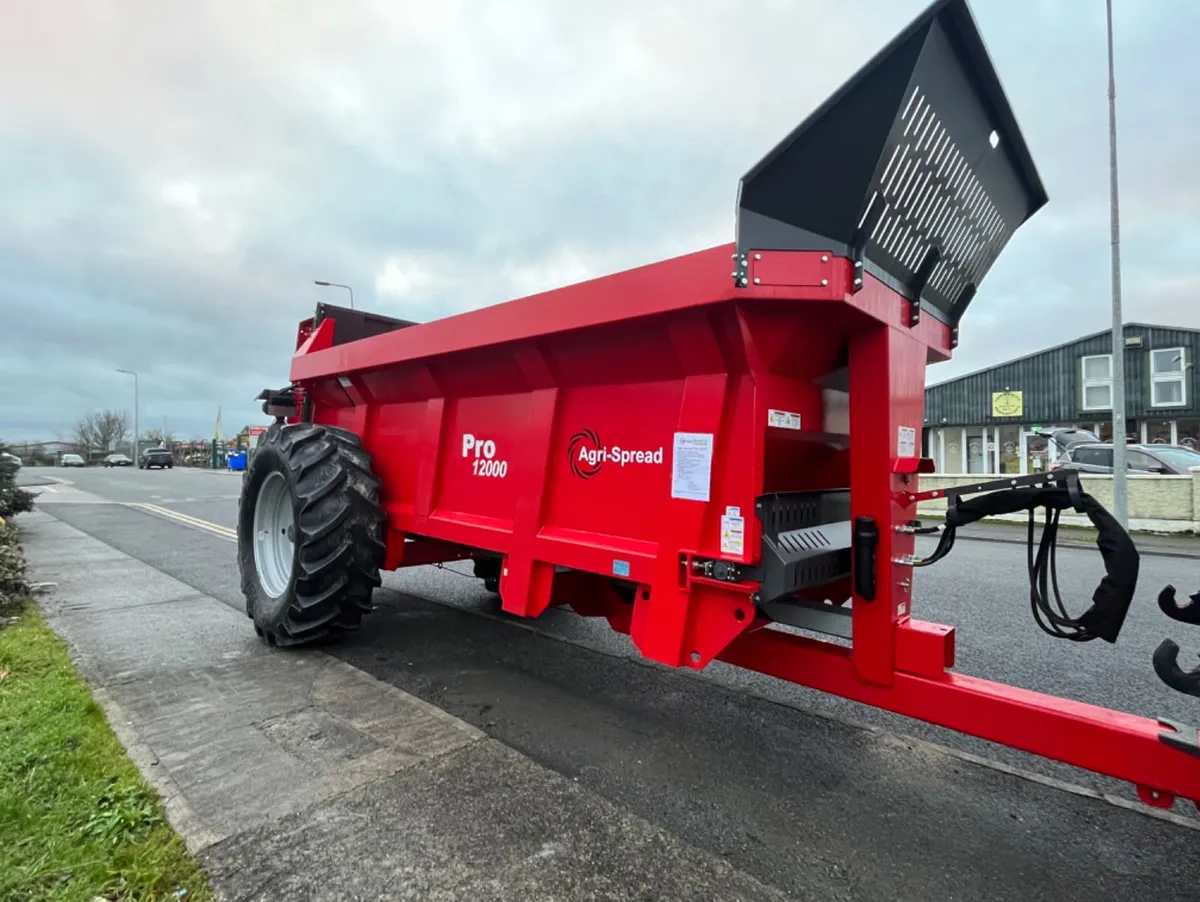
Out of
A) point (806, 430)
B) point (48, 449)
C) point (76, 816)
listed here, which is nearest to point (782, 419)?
point (806, 430)

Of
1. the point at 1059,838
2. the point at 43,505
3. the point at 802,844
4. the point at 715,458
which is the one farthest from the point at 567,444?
the point at 43,505

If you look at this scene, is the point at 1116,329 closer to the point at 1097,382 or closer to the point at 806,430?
the point at 806,430

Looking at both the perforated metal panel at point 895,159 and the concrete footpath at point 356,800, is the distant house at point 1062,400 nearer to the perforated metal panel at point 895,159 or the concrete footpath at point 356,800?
the perforated metal panel at point 895,159

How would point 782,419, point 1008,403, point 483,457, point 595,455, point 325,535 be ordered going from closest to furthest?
point 782,419 < point 595,455 < point 483,457 < point 325,535 < point 1008,403

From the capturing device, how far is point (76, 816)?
2.49 metres

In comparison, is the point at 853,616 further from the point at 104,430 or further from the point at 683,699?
the point at 104,430

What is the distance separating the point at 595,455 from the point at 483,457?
955 millimetres

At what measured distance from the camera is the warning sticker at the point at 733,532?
98.4 inches

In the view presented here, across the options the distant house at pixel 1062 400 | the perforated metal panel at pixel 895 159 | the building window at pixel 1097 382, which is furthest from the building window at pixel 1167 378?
the perforated metal panel at pixel 895 159

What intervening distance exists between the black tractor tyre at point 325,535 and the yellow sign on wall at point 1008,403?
2647 centimetres

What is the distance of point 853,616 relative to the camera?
2.49 meters

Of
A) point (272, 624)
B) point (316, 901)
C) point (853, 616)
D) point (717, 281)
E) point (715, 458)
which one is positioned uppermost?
point (717, 281)

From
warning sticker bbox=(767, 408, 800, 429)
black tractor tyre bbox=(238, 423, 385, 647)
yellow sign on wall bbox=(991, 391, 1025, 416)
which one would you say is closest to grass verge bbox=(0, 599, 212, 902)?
black tractor tyre bbox=(238, 423, 385, 647)

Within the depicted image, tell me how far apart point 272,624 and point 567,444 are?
2.66 m
